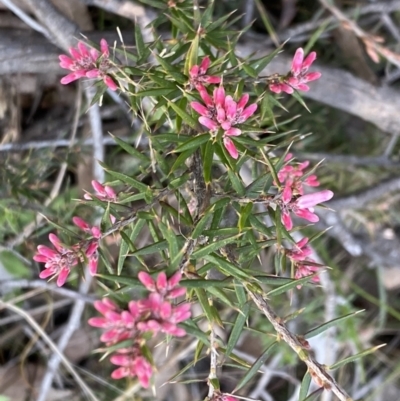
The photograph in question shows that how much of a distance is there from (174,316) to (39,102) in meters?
1.25

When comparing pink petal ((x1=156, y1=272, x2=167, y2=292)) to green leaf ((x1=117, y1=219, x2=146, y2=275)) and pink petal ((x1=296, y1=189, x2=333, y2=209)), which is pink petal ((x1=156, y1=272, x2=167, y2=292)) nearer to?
green leaf ((x1=117, y1=219, x2=146, y2=275))

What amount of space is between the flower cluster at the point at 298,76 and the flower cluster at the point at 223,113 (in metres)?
0.17

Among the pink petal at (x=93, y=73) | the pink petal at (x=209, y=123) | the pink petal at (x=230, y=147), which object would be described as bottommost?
the pink petal at (x=230, y=147)

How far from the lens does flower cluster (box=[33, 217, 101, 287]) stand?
0.74m

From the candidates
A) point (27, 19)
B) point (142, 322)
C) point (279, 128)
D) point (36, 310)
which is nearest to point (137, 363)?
point (142, 322)

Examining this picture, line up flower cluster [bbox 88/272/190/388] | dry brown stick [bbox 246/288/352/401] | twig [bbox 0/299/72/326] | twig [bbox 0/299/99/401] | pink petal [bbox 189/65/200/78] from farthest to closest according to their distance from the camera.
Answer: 1. twig [bbox 0/299/72/326]
2. twig [bbox 0/299/99/401]
3. pink petal [bbox 189/65/200/78]
4. dry brown stick [bbox 246/288/352/401]
5. flower cluster [bbox 88/272/190/388]

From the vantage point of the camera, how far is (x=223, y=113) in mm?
715

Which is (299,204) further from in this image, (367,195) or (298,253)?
(367,195)

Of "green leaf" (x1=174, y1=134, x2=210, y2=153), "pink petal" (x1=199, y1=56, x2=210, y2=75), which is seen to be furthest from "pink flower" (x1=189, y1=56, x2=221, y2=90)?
"green leaf" (x1=174, y1=134, x2=210, y2=153)

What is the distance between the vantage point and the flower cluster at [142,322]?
57 centimetres

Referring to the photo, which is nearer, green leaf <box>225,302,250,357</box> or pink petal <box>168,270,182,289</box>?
pink petal <box>168,270,182,289</box>

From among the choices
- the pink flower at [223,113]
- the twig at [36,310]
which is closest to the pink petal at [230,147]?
the pink flower at [223,113]

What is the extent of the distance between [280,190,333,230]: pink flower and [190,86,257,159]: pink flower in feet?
0.43

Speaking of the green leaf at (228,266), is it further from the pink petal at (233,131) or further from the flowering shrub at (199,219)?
the pink petal at (233,131)
